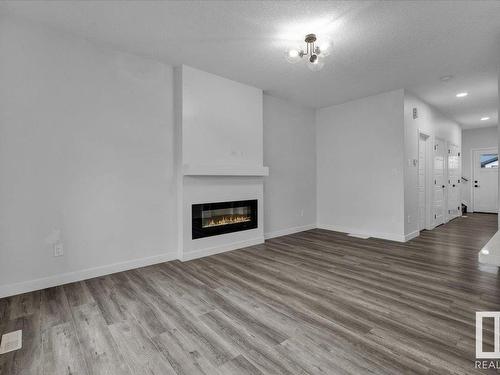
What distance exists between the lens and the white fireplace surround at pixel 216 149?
355cm

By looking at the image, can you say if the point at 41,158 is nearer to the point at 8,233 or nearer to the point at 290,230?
the point at 8,233

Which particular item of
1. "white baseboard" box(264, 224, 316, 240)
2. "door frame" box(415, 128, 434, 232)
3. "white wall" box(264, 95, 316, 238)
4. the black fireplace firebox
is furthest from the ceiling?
"white baseboard" box(264, 224, 316, 240)

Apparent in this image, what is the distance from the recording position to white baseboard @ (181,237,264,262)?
3602 millimetres

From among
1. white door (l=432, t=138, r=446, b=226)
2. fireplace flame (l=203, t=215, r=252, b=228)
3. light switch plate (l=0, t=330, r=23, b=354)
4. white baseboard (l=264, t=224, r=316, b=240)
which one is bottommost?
light switch plate (l=0, t=330, r=23, b=354)

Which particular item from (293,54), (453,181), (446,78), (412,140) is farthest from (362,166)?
(453,181)

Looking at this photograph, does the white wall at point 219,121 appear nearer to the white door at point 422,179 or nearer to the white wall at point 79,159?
the white wall at point 79,159

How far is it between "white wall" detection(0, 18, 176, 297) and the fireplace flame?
0.60 meters

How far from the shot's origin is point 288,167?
5.34 m

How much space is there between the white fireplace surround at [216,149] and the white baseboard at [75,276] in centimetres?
42

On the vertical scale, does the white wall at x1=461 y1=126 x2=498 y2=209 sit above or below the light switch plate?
above

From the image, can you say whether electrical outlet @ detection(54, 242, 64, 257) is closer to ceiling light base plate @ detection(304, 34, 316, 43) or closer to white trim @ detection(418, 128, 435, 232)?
ceiling light base plate @ detection(304, 34, 316, 43)

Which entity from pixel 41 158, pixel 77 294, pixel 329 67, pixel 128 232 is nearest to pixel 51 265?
pixel 77 294

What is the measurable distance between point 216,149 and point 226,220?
1162 mm

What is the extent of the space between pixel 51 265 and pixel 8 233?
505mm
